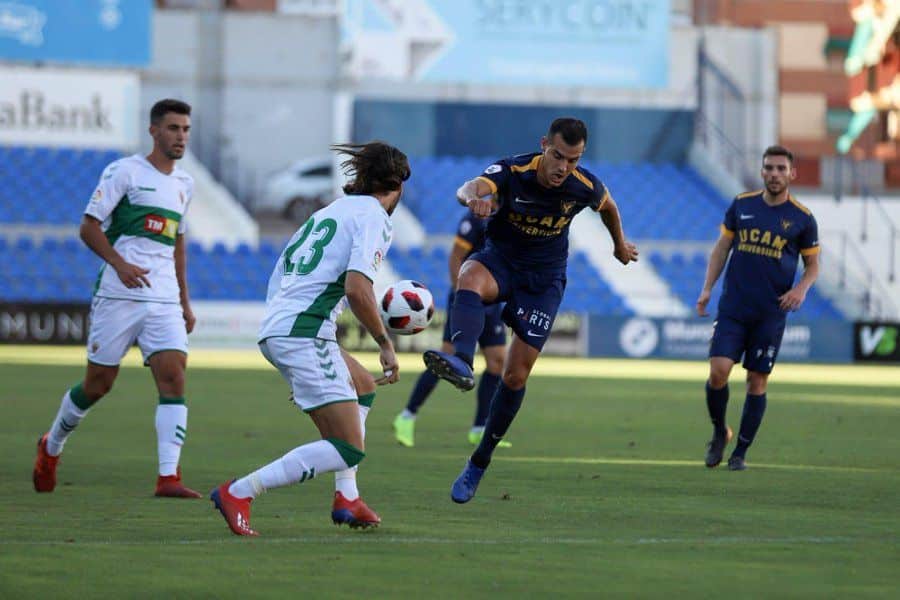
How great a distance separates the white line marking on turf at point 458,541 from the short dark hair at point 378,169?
63.3 inches

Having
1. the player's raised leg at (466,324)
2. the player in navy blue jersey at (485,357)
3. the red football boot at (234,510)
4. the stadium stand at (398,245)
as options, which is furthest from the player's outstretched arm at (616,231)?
the stadium stand at (398,245)

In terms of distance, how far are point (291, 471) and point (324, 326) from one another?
678 millimetres

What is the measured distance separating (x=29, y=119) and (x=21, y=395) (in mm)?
20168

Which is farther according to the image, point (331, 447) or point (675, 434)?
point (675, 434)

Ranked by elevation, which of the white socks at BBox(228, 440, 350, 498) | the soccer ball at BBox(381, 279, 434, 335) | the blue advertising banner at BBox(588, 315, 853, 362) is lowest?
the blue advertising banner at BBox(588, 315, 853, 362)

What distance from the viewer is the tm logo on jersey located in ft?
32.0

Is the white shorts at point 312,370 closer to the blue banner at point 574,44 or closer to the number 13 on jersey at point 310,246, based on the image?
the number 13 on jersey at point 310,246

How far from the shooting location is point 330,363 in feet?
24.9

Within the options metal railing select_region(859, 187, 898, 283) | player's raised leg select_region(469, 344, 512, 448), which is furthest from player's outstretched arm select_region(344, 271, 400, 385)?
metal railing select_region(859, 187, 898, 283)

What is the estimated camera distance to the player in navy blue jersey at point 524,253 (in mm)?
8992

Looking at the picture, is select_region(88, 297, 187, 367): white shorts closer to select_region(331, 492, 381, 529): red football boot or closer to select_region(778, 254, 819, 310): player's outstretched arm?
select_region(331, 492, 381, 529): red football boot

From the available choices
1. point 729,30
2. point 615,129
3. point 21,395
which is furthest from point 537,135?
point 21,395

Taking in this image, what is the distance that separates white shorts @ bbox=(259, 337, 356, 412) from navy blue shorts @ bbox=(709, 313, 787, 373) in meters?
4.80

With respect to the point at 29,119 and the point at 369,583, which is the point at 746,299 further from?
the point at 29,119
